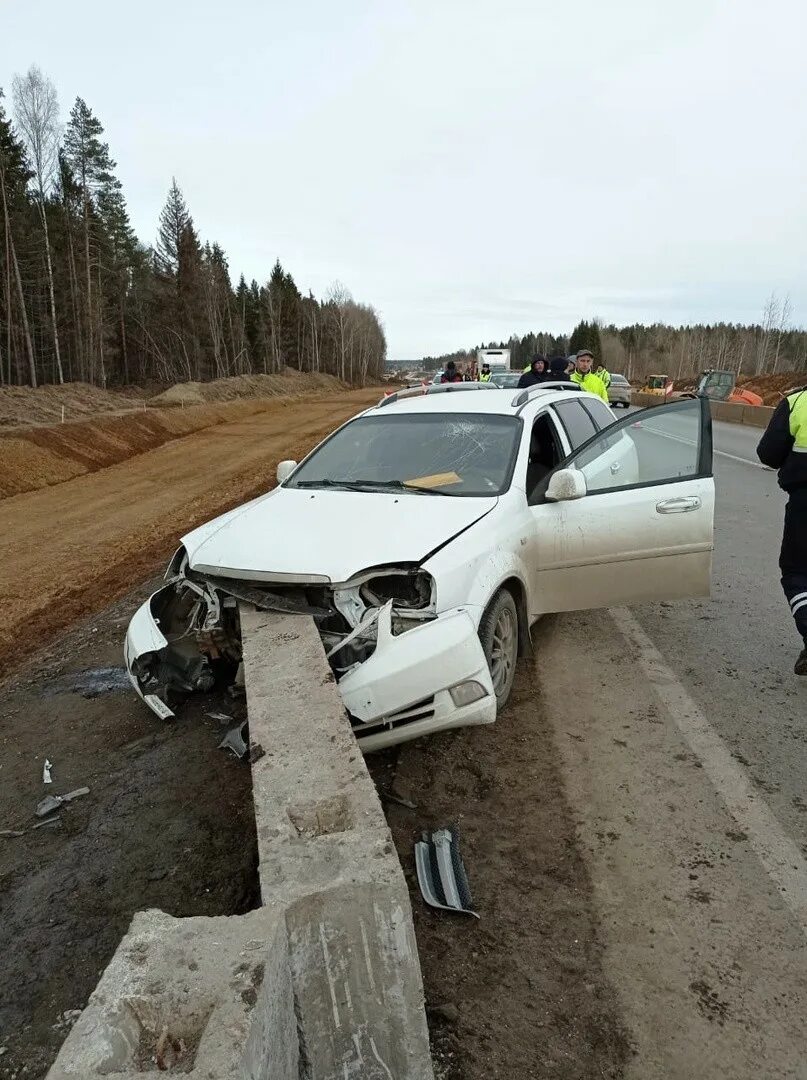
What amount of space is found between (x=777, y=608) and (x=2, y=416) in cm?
1979

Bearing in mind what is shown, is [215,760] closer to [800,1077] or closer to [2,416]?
[800,1077]

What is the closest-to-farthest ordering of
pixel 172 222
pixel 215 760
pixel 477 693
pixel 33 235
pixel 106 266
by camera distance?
pixel 477 693 → pixel 215 760 → pixel 33 235 → pixel 106 266 → pixel 172 222

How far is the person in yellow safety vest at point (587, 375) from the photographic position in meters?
10.6

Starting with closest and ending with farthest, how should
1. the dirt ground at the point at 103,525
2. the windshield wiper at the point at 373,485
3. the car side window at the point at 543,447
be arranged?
the windshield wiper at the point at 373,485
the car side window at the point at 543,447
the dirt ground at the point at 103,525

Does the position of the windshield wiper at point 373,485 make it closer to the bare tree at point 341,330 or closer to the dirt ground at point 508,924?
the dirt ground at point 508,924

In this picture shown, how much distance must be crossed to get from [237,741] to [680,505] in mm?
3019

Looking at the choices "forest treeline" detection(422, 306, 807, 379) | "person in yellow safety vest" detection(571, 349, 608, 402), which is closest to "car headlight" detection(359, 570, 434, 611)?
"person in yellow safety vest" detection(571, 349, 608, 402)

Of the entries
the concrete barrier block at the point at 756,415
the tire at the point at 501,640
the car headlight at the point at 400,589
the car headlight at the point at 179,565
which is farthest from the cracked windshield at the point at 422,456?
the concrete barrier block at the point at 756,415

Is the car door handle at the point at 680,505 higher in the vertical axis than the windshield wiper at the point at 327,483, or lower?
lower

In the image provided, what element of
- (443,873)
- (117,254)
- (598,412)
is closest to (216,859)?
(443,873)

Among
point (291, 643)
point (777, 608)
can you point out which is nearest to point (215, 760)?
point (291, 643)

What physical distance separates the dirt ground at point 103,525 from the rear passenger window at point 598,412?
462cm

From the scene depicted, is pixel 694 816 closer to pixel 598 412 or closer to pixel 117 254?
pixel 598 412

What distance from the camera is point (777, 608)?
5.29m
